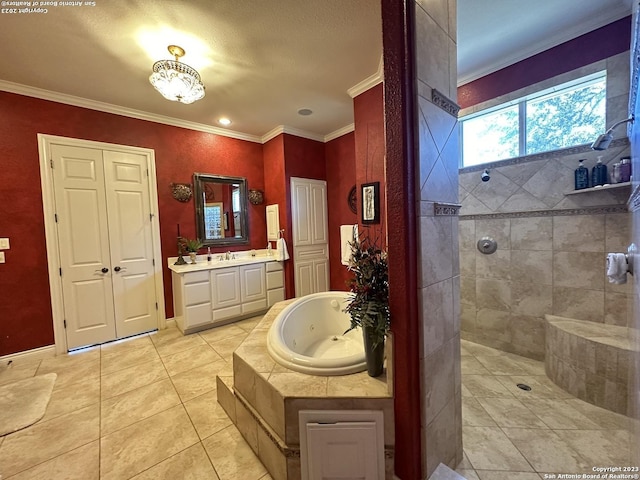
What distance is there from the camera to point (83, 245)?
2898 mm

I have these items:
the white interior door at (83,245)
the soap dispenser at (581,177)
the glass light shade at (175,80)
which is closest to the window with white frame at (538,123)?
the soap dispenser at (581,177)

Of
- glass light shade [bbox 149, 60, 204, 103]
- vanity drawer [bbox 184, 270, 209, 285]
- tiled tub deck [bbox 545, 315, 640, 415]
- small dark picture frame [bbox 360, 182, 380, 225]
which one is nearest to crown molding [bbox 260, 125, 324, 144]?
glass light shade [bbox 149, 60, 204, 103]

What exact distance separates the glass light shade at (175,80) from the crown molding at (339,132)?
2.32m

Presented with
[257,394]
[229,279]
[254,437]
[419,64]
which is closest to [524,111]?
[419,64]

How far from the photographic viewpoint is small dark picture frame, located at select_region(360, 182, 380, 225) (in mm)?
2805

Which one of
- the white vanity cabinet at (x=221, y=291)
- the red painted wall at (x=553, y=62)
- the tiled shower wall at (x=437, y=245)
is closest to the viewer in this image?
the tiled shower wall at (x=437, y=245)

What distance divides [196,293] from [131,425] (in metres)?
1.60

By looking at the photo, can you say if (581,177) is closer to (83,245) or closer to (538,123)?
(538,123)

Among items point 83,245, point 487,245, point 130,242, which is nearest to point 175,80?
point 130,242

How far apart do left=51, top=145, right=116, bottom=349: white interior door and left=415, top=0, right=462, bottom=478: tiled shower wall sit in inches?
140

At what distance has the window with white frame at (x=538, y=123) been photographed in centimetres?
219

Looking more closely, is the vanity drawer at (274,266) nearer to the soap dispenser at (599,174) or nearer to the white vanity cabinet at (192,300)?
the white vanity cabinet at (192,300)

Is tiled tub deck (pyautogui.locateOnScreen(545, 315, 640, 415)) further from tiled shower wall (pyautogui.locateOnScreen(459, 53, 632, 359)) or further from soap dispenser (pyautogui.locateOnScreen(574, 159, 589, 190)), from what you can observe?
soap dispenser (pyautogui.locateOnScreen(574, 159, 589, 190))

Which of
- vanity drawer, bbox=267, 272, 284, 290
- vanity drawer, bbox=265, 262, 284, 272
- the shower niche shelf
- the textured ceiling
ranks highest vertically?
the textured ceiling
